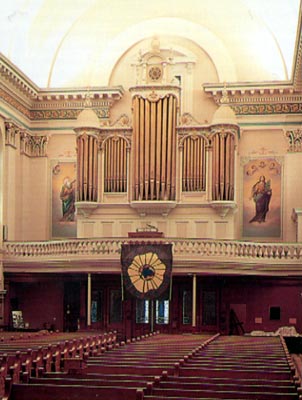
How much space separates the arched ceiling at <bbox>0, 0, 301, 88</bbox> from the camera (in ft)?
82.8

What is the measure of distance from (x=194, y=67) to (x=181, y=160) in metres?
3.87

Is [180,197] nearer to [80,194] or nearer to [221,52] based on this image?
[80,194]

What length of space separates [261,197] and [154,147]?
3.92 metres

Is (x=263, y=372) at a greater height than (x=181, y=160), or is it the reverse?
(x=181, y=160)

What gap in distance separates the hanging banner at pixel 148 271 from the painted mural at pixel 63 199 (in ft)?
17.6

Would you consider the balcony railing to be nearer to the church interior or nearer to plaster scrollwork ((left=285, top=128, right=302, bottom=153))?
the church interior

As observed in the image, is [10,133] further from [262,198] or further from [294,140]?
[294,140]

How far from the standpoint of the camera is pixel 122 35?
26.3 m

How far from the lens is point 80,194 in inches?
923

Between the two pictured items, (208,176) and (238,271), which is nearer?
(238,271)

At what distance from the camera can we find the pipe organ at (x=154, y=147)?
76.2 feet

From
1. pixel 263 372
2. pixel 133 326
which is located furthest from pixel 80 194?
pixel 263 372

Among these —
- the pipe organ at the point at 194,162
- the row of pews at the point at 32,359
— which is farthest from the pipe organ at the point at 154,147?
the row of pews at the point at 32,359

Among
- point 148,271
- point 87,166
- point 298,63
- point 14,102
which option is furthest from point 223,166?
point 14,102
